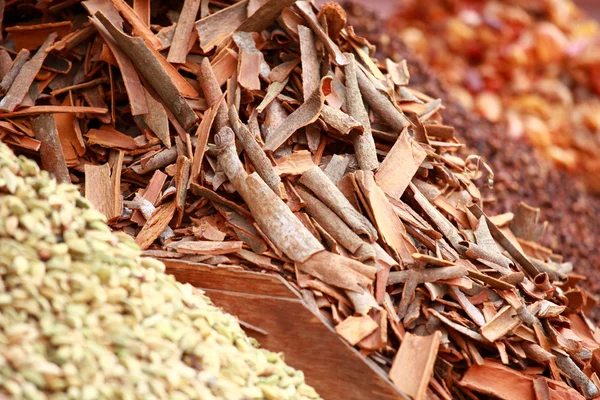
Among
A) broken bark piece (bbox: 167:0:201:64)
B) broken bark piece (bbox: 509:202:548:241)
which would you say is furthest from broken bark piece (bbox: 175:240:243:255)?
broken bark piece (bbox: 509:202:548:241)

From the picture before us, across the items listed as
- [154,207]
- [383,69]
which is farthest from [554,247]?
[154,207]

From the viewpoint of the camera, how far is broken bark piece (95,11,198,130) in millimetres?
1246

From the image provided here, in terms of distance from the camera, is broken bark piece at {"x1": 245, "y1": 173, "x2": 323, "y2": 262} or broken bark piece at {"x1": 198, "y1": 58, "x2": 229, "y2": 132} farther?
broken bark piece at {"x1": 198, "y1": 58, "x2": 229, "y2": 132}

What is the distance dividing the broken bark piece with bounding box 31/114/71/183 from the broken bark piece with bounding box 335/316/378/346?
24.1 inches

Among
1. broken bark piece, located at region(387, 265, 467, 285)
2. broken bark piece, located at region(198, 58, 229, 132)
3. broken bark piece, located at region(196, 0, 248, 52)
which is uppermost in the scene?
broken bark piece, located at region(196, 0, 248, 52)

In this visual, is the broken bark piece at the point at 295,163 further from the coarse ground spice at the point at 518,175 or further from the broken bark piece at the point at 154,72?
the coarse ground spice at the point at 518,175

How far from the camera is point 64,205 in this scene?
3.03 feet

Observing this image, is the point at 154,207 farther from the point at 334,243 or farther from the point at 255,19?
the point at 255,19

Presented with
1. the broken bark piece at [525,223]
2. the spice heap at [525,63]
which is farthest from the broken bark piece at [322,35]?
the spice heap at [525,63]

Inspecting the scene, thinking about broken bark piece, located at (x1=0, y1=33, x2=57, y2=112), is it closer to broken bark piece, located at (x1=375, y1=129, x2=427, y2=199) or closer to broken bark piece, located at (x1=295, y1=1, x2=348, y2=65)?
broken bark piece, located at (x1=295, y1=1, x2=348, y2=65)

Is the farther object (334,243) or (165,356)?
(334,243)

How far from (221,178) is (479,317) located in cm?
55

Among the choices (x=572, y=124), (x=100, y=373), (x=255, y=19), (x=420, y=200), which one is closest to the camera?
(x=100, y=373)

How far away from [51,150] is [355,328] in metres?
0.69
